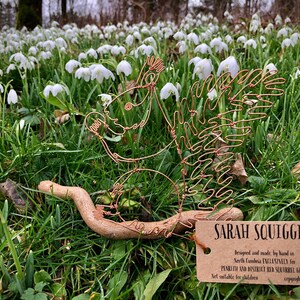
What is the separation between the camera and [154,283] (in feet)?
4.82

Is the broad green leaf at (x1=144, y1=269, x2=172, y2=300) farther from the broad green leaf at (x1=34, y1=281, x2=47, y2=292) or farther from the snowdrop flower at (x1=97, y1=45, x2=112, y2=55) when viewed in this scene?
the snowdrop flower at (x1=97, y1=45, x2=112, y2=55)

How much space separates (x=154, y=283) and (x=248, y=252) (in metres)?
0.33

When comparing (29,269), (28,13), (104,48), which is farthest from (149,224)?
(28,13)

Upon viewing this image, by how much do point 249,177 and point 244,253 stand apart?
1.25 feet

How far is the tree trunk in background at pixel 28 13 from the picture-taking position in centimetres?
664

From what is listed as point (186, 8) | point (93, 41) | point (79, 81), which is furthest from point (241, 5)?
point (79, 81)

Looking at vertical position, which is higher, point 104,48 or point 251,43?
point 251,43

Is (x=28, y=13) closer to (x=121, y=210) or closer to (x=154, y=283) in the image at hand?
(x=121, y=210)

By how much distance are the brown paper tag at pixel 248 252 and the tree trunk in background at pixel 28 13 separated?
19.6 feet

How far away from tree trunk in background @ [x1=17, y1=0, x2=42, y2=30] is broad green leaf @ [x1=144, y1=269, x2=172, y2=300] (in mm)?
5899

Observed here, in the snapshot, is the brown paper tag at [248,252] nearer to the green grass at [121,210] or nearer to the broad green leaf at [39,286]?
the green grass at [121,210]

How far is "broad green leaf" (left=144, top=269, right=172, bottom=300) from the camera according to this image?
144 cm

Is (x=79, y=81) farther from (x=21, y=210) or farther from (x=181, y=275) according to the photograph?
(x=181, y=275)

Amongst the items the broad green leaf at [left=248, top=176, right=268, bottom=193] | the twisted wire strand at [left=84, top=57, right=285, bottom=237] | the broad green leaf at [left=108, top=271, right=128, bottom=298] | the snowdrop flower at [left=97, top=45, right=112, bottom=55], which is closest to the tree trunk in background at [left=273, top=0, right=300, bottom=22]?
the snowdrop flower at [left=97, top=45, right=112, bottom=55]
